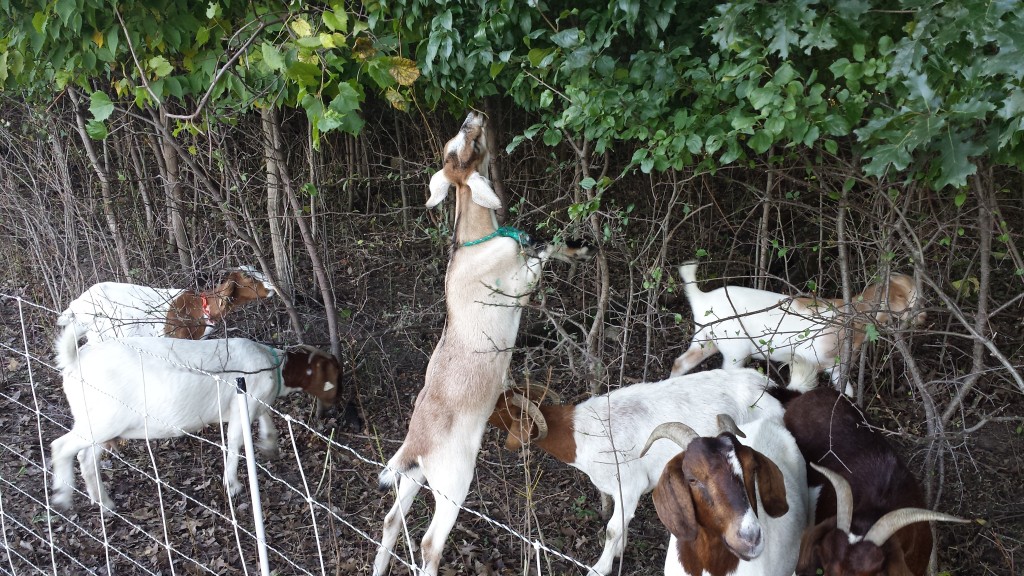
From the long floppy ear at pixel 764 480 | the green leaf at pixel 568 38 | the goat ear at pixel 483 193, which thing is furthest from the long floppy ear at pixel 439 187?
the long floppy ear at pixel 764 480

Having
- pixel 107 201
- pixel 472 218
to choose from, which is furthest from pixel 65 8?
pixel 107 201

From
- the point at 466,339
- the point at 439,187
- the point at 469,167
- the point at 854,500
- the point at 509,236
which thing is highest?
the point at 469,167

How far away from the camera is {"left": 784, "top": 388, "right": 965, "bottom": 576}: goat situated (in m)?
3.17

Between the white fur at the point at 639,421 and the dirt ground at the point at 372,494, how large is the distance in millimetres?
331

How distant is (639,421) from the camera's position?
431 centimetres

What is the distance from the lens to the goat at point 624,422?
13.8 feet

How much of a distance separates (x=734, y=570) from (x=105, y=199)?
20.7 feet

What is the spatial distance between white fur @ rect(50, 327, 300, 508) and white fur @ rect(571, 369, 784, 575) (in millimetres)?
2051

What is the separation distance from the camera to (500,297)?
14.3 feet

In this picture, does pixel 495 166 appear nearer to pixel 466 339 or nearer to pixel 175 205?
pixel 466 339

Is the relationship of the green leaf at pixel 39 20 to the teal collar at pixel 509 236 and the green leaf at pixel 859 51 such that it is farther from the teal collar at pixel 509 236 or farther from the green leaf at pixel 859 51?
the green leaf at pixel 859 51

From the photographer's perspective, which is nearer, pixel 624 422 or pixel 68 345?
pixel 624 422

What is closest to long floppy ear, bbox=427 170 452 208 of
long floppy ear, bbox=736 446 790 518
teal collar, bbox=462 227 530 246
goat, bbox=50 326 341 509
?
teal collar, bbox=462 227 530 246

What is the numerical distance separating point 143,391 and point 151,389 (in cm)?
18
